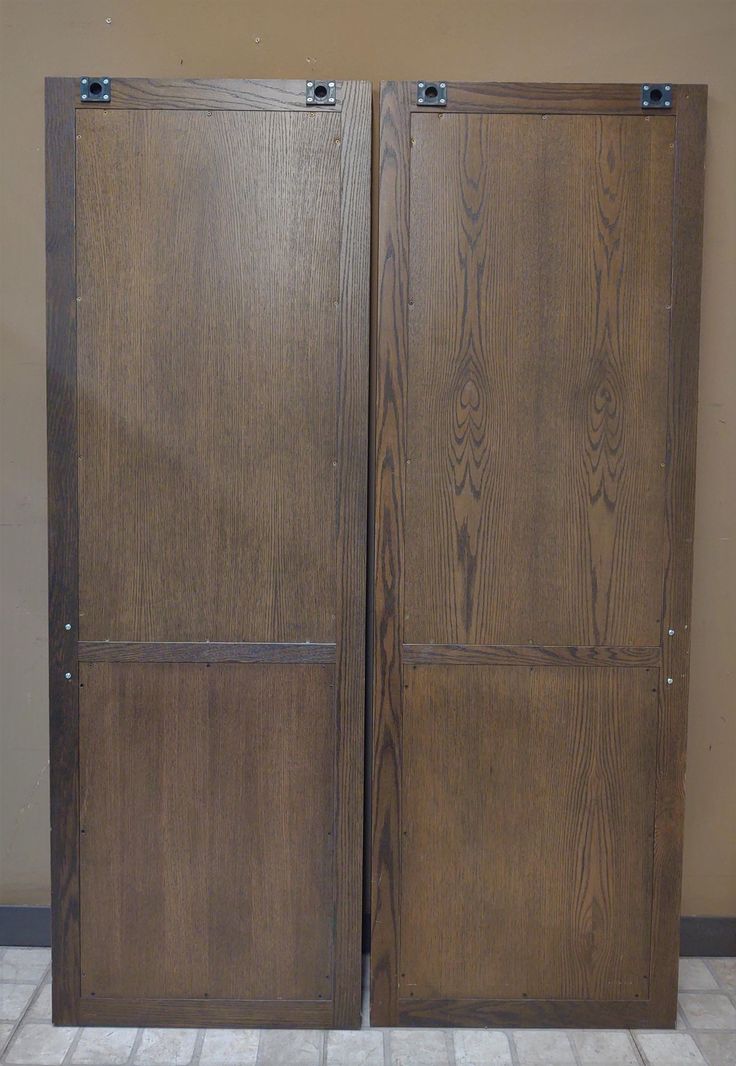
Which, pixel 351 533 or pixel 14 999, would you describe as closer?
pixel 351 533

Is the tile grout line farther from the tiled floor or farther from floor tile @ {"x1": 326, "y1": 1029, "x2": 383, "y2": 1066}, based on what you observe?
floor tile @ {"x1": 326, "y1": 1029, "x2": 383, "y2": 1066}

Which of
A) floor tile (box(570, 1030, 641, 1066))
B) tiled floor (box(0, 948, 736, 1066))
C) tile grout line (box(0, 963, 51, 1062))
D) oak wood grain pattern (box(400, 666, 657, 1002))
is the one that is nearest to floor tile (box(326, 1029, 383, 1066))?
tiled floor (box(0, 948, 736, 1066))

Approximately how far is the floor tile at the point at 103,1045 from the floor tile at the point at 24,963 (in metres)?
0.30

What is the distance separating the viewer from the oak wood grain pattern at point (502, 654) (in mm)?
2004

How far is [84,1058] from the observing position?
76.8 inches

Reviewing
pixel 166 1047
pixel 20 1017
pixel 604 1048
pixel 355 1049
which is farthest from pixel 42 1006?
pixel 604 1048

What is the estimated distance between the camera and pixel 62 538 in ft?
6.51

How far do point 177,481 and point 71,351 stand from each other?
0.35 meters

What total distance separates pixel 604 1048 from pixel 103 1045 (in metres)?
1.09

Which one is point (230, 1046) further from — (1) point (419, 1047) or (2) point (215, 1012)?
(1) point (419, 1047)

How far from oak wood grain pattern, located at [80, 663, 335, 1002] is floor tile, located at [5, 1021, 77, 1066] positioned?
14 centimetres

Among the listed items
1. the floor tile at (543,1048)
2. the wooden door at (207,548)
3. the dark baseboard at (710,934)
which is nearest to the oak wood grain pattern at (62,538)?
the wooden door at (207,548)

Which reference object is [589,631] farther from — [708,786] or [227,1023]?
[227,1023]

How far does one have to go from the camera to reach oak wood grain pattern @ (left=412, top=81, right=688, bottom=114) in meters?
1.92
